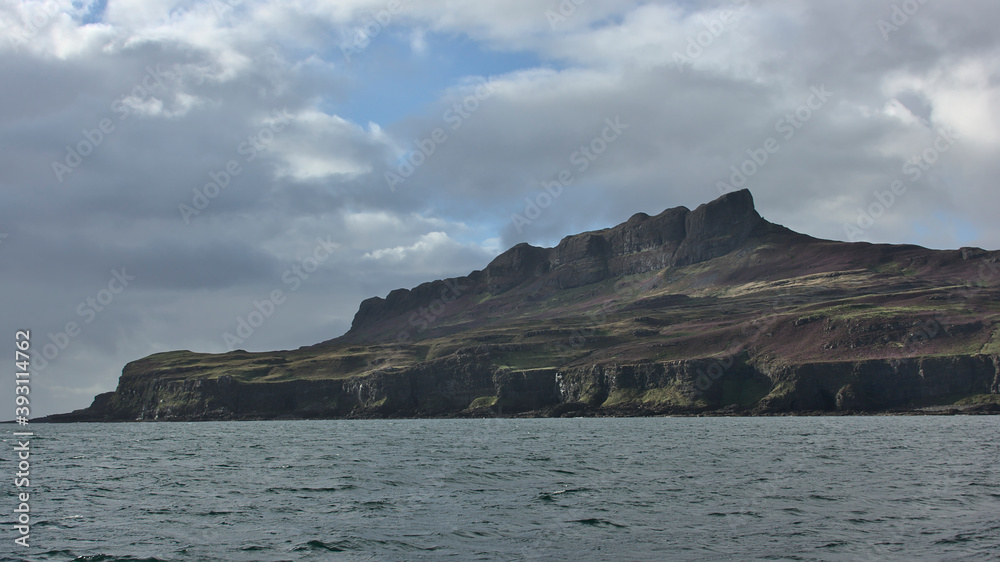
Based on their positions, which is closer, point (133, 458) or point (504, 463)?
point (504, 463)

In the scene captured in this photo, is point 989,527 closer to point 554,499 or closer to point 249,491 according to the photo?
point 554,499

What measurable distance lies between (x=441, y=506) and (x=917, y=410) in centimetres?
17699

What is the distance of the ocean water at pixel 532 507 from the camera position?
29.7m

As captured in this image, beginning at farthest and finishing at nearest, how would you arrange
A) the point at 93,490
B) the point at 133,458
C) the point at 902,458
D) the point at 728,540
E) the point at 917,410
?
the point at 917,410, the point at 133,458, the point at 902,458, the point at 93,490, the point at 728,540

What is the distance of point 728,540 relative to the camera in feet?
100

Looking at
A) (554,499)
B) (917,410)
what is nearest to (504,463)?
(554,499)

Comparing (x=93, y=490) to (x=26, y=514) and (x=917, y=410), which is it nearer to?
(x=26, y=514)

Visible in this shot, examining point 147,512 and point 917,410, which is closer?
point 147,512

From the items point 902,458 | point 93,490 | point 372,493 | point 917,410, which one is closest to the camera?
point 372,493

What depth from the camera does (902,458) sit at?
206 ft

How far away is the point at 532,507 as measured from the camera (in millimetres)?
39406

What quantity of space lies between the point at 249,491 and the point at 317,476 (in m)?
8.39

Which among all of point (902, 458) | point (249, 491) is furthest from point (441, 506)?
point (902, 458)

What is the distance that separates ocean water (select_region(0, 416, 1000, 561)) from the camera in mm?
29703
